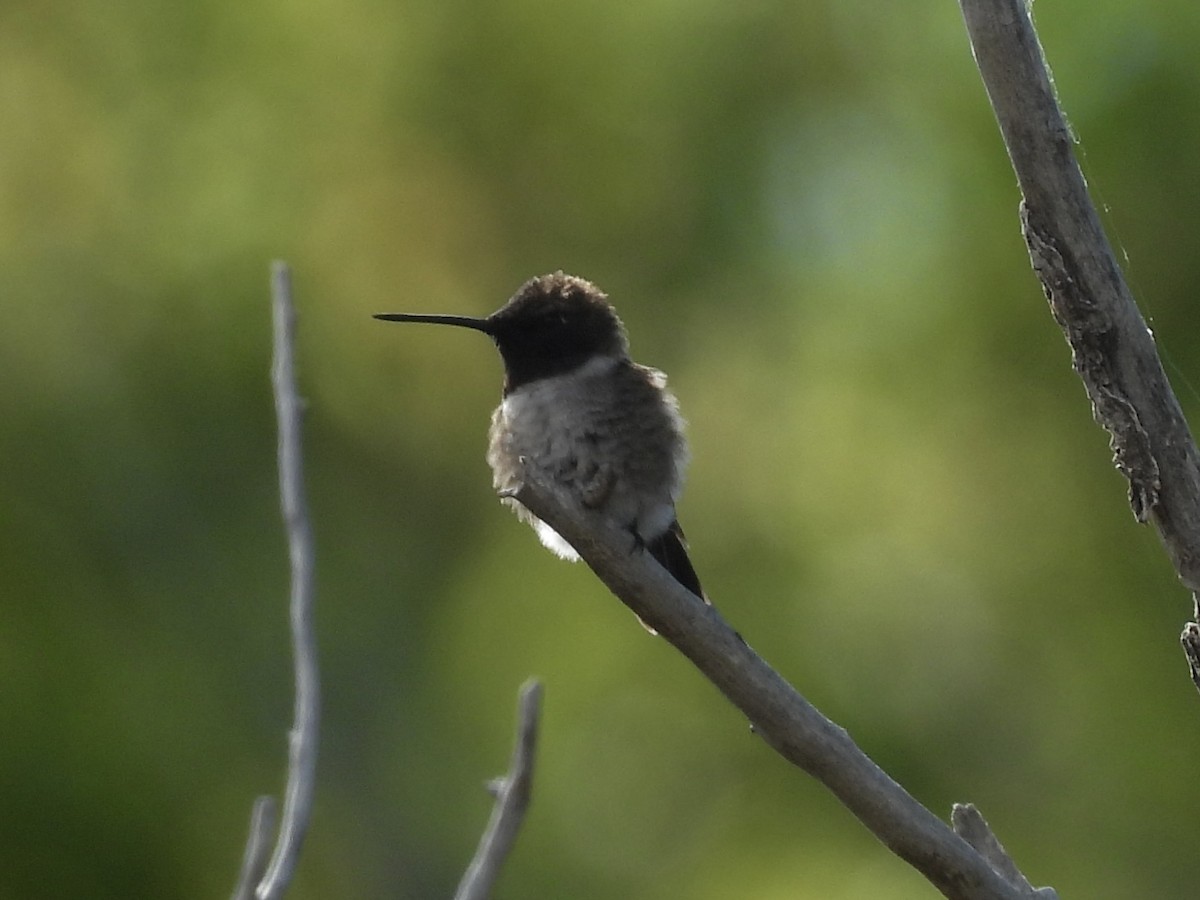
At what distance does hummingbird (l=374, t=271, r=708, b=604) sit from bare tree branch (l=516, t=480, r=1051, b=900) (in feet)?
3.21

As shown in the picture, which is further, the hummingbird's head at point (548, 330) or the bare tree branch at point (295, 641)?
the hummingbird's head at point (548, 330)

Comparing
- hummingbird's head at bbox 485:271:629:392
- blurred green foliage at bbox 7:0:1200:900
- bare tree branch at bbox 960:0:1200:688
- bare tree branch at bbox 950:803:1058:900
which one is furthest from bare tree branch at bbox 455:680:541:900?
blurred green foliage at bbox 7:0:1200:900

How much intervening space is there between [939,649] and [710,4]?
12.4ft

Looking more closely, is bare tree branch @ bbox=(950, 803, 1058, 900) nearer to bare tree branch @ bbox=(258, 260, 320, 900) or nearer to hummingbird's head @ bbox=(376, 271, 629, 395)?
bare tree branch @ bbox=(258, 260, 320, 900)

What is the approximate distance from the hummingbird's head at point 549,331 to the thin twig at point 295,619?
1371 mm

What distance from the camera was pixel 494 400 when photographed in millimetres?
9141

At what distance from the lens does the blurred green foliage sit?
23.9 feet

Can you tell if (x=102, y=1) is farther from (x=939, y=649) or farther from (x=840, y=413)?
(x=939, y=649)

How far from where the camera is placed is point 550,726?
834cm

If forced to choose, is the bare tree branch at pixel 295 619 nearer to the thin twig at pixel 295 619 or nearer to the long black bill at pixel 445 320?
the thin twig at pixel 295 619

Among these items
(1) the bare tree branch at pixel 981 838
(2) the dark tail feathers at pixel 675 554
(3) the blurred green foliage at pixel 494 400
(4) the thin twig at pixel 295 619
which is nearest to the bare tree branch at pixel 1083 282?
(1) the bare tree branch at pixel 981 838

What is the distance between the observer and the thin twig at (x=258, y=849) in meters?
2.38

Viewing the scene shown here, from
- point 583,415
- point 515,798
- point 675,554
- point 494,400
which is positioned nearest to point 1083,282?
point 515,798

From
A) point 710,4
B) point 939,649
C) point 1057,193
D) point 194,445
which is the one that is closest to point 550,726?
point 939,649
